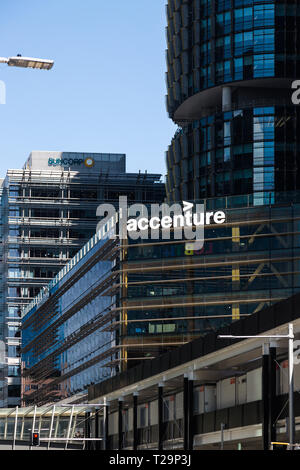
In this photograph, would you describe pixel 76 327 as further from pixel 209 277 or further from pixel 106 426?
pixel 106 426

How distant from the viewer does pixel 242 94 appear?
18975 centimetres

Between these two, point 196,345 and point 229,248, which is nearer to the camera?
Result: point 196,345

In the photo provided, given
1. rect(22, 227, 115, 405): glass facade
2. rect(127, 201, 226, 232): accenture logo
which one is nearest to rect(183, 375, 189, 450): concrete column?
rect(22, 227, 115, 405): glass facade

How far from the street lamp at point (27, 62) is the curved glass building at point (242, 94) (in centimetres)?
12307

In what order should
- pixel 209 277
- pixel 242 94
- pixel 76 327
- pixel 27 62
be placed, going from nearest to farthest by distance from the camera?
pixel 27 62 < pixel 209 277 < pixel 76 327 < pixel 242 94

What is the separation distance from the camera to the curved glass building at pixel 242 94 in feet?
593

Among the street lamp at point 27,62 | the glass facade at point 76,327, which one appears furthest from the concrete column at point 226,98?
the street lamp at point 27,62

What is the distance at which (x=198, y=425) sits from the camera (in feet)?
245

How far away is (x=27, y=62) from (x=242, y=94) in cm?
13755
